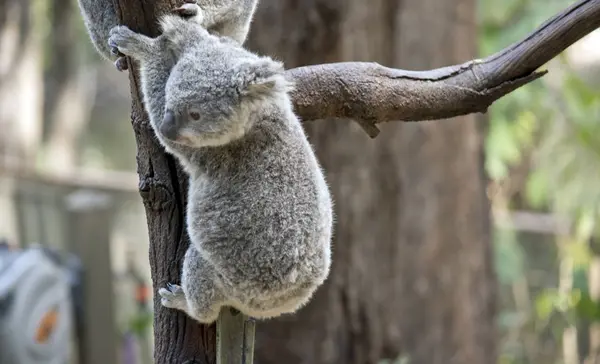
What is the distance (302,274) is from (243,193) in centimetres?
20

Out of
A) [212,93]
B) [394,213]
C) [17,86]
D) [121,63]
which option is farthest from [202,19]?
[17,86]

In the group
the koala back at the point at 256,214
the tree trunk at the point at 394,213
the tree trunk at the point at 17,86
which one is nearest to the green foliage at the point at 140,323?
the tree trunk at the point at 394,213

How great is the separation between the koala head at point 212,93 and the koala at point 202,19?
12.2 inches

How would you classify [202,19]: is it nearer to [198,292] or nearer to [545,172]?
[198,292]

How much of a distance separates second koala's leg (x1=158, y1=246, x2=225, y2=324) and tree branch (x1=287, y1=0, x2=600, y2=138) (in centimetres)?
47

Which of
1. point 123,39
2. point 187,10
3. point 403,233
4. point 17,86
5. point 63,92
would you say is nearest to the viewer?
point 123,39

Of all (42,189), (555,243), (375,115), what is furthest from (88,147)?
(375,115)

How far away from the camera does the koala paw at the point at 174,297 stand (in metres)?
1.58

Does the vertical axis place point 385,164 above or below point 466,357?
above

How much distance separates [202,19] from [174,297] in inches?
23.4

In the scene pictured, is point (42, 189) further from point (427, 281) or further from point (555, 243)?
point (555, 243)

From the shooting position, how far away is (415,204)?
4.39 meters

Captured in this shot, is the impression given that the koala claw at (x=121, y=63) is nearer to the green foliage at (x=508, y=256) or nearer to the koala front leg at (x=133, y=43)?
the koala front leg at (x=133, y=43)

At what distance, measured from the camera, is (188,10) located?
1621 mm
